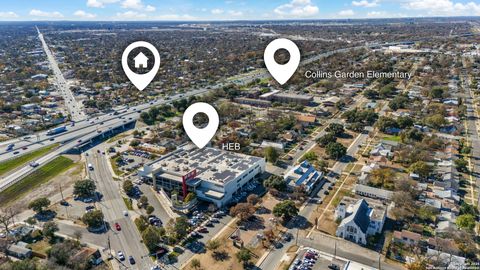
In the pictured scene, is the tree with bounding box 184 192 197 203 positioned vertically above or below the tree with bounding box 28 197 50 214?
below

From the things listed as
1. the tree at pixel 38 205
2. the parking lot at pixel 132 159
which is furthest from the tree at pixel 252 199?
the tree at pixel 38 205

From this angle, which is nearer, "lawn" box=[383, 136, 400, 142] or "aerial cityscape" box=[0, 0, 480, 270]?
"aerial cityscape" box=[0, 0, 480, 270]

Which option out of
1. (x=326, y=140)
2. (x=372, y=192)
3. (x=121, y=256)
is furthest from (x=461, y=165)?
(x=121, y=256)

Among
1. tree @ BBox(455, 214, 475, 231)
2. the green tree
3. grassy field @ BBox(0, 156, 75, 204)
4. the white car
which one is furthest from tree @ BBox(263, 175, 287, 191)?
grassy field @ BBox(0, 156, 75, 204)

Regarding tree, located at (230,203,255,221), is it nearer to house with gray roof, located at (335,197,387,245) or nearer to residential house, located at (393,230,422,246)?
house with gray roof, located at (335,197,387,245)

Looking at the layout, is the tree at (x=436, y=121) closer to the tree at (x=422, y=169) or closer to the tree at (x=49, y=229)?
the tree at (x=422, y=169)

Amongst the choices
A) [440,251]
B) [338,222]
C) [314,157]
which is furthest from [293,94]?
[440,251]
